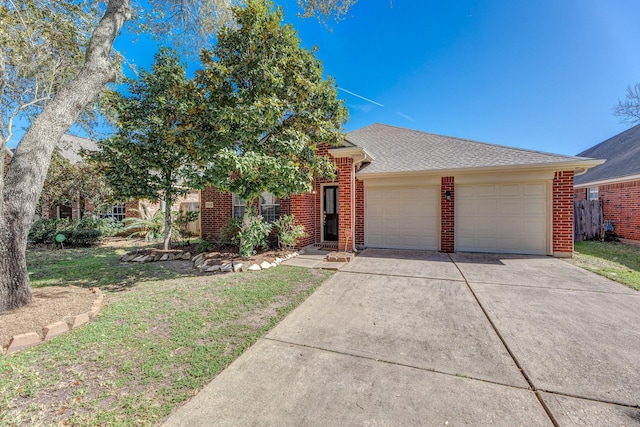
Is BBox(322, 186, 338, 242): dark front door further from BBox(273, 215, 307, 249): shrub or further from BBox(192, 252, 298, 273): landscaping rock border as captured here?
BBox(192, 252, 298, 273): landscaping rock border

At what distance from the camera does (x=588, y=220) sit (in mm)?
10914

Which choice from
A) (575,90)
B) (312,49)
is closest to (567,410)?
(312,49)

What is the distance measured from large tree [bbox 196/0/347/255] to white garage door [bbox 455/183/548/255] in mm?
5485

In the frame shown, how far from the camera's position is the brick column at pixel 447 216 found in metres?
8.32

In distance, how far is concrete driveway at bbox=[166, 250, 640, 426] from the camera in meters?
2.00

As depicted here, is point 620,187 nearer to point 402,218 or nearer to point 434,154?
point 434,154

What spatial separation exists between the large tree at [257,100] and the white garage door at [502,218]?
5485mm

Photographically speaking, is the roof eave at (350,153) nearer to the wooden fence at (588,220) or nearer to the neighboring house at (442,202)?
the neighboring house at (442,202)

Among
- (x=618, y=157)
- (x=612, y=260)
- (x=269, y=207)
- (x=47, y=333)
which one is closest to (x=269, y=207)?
(x=269, y=207)

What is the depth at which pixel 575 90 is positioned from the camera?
36.2 feet

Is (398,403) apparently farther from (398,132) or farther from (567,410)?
(398,132)

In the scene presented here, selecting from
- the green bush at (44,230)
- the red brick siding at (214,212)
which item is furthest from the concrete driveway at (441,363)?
the green bush at (44,230)

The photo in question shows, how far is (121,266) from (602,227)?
17.8 meters

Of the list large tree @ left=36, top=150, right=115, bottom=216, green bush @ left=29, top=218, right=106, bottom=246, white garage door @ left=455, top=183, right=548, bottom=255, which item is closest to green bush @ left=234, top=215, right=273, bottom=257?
white garage door @ left=455, top=183, right=548, bottom=255
